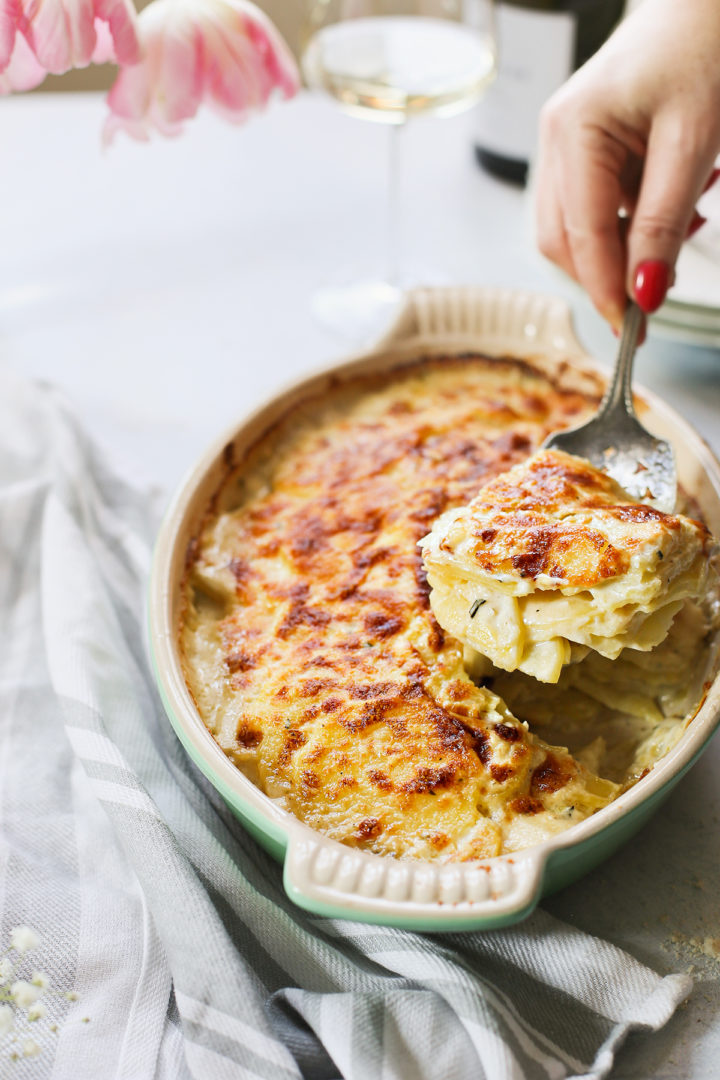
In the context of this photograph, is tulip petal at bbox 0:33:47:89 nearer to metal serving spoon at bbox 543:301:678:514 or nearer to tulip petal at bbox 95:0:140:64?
tulip petal at bbox 95:0:140:64

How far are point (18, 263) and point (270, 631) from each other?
4.95 ft

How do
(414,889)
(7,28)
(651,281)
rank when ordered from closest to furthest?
(414,889) < (7,28) < (651,281)

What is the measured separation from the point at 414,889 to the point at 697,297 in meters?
1.30

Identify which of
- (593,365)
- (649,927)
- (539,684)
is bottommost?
(649,927)

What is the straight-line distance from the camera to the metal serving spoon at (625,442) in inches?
57.2

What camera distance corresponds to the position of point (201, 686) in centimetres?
125

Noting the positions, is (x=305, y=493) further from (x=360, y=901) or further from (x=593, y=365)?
(x=360, y=901)

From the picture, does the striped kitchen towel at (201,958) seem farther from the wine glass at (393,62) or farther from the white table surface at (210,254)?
the wine glass at (393,62)

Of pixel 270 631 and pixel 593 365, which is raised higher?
pixel 593 365

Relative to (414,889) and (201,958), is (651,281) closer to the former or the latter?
(414,889)

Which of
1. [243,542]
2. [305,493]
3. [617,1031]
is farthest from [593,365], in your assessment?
[617,1031]

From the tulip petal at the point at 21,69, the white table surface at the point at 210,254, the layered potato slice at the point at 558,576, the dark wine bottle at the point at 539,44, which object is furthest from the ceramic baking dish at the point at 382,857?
the dark wine bottle at the point at 539,44

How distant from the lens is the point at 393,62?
2.13 meters

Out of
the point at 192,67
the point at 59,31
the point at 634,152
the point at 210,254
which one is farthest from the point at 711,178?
the point at 210,254
